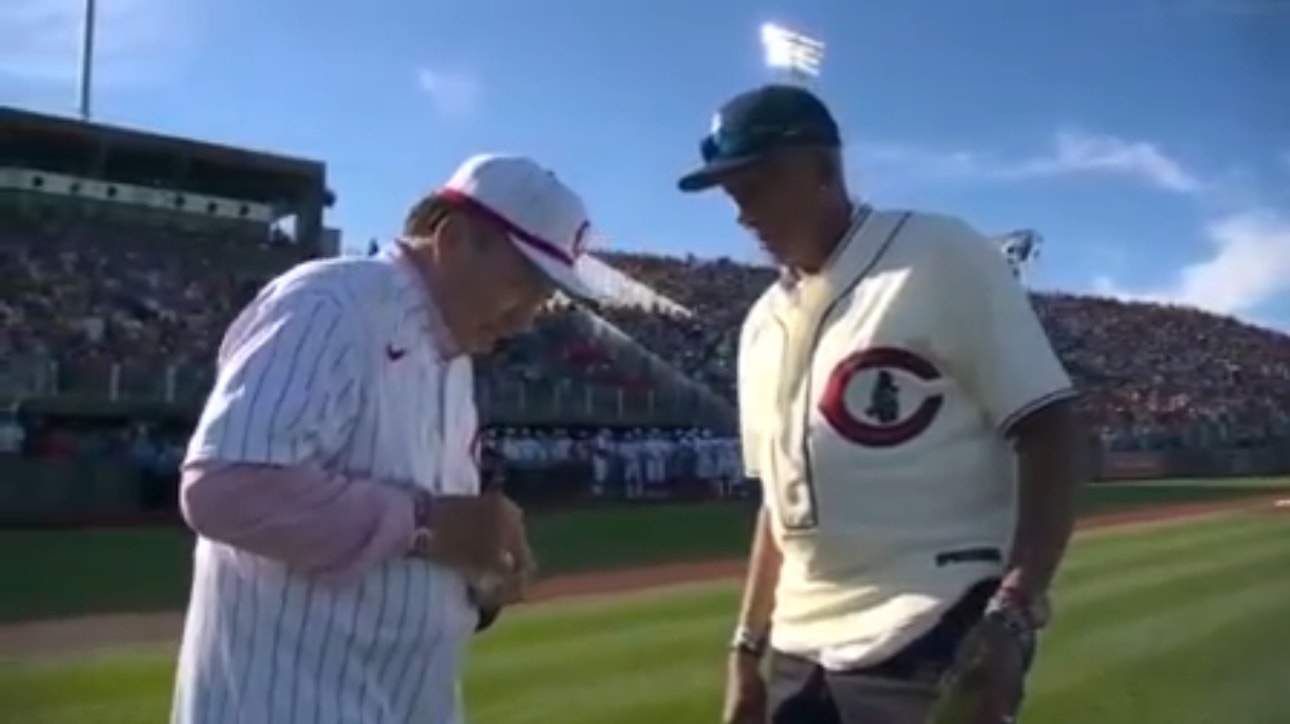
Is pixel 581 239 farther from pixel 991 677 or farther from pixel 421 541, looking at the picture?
pixel 991 677

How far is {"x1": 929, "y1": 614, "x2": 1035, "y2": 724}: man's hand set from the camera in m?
2.97

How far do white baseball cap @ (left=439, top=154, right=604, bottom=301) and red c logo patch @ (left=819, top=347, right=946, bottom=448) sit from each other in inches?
32.2

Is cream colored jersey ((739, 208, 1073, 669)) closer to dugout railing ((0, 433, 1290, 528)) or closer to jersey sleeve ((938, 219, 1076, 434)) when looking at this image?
jersey sleeve ((938, 219, 1076, 434))

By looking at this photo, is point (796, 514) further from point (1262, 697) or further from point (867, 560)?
point (1262, 697)

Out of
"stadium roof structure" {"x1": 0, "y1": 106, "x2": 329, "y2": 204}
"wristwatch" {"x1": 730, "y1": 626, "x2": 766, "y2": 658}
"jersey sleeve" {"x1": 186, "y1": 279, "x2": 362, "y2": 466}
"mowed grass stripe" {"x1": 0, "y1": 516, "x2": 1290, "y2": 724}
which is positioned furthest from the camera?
"stadium roof structure" {"x1": 0, "y1": 106, "x2": 329, "y2": 204}

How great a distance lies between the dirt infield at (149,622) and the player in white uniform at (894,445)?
30.0 feet

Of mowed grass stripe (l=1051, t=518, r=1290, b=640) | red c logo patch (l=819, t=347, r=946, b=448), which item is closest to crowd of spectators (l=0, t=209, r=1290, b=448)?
mowed grass stripe (l=1051, t=518, r=1290, b=640)

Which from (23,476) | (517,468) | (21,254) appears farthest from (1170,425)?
(23,476)

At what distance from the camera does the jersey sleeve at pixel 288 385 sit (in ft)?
7.63

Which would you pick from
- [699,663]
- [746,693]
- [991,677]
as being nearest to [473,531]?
[991,677]

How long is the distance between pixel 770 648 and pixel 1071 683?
769cm

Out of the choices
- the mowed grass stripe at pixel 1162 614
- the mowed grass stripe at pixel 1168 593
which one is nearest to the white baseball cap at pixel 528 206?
the mowed grass stripe at pixel 1162 614

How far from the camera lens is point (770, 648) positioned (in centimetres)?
356

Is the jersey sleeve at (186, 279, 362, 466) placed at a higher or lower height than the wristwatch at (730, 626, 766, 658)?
higher
